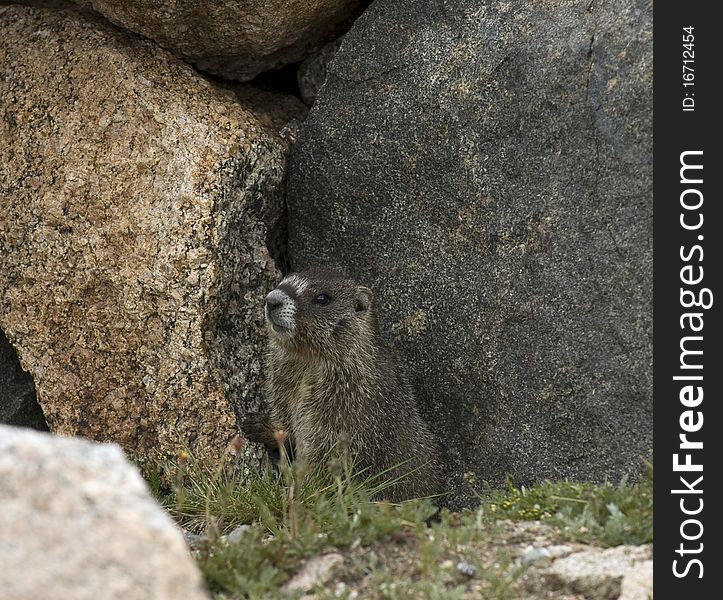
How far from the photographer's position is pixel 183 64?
6430mm

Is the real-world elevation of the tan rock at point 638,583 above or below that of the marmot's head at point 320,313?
below

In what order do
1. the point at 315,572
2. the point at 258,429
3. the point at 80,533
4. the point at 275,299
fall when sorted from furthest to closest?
the point at 258,429 → the point at 275,299 → the point at 315,572 → the point at 80,533

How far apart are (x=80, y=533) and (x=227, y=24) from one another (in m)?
3.82

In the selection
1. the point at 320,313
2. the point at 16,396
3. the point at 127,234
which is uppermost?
the point at 127,234

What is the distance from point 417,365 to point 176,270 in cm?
152

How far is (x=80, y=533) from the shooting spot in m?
3.05

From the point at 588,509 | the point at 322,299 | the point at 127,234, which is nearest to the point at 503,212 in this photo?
the point at 322,299

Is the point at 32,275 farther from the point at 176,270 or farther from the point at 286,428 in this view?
the point at 286,428

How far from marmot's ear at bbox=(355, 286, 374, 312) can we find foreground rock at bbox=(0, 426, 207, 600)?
3.11 m

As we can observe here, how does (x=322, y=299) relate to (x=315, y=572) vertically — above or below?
above

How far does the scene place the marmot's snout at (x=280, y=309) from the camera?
5980 mm

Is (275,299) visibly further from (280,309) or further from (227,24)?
(227,24)

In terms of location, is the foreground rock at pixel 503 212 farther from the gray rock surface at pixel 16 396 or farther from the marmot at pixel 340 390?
the gray rock surface at pixel 16 396

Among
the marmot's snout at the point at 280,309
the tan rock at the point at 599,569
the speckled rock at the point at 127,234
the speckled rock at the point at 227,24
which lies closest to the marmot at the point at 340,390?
the marmot's snout at the point at 280,309
